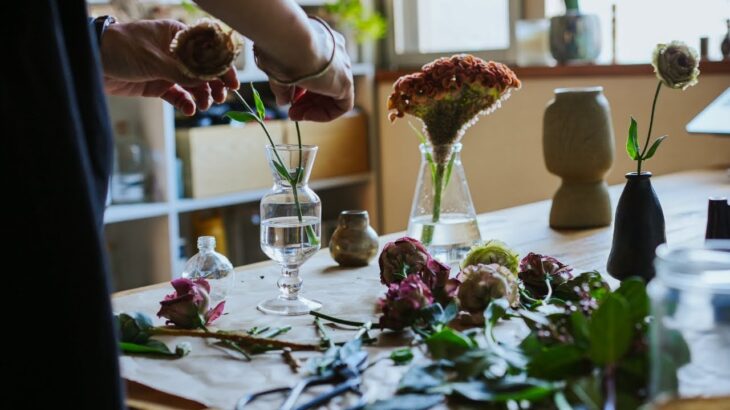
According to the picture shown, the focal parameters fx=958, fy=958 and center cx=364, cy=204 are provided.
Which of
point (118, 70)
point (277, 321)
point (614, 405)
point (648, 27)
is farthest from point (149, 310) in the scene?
point (648, 27)

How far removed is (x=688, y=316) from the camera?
609 millimetres

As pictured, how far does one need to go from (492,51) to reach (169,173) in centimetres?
121

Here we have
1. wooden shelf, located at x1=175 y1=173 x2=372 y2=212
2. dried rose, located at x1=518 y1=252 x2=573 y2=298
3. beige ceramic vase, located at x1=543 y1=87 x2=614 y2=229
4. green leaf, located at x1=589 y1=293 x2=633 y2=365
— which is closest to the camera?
green leaf, located at x1=589 y1=293 x2=633 y2=365

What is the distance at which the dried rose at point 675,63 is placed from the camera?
3.91 ft

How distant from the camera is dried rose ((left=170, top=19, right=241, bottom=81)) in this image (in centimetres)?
91

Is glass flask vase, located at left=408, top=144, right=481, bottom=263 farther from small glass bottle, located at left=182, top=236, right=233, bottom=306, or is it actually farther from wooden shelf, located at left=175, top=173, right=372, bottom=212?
wooden shelf, located at left=175, top=173, right=372, bottom=212

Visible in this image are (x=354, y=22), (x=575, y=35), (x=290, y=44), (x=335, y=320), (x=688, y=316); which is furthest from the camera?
(x=354, y=22)

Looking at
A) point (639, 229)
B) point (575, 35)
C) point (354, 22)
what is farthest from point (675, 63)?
point (354, 22)

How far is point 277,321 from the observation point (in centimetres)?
110

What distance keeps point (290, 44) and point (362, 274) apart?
47 centimetres

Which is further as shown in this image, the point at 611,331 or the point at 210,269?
the point at 210,269

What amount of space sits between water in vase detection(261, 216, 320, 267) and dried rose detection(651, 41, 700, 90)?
475 millimetres

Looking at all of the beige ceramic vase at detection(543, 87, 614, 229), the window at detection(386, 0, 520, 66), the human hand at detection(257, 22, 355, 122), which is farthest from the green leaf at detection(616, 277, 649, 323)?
the window at detection(386, 0, 520, 66)

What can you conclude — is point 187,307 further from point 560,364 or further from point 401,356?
point 560,364
